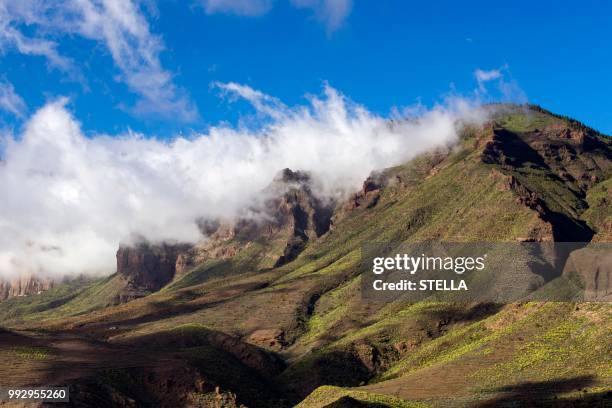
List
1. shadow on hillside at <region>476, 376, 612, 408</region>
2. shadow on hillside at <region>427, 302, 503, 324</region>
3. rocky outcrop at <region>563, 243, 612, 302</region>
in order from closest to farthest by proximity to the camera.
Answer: shadow on hillside at <region>476, 376, 612, 408</region>, rocky outcrop at <region>563, 243, 612, 302</region>, shadow on hillside at <region>427, 302, 503, 324</region>

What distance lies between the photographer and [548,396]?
9806cm

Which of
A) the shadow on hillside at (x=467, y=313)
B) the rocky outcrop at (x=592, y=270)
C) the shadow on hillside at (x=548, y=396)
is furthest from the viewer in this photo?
the shadow on hillside at (x=467, y=313)

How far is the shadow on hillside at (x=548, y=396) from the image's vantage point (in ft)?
297

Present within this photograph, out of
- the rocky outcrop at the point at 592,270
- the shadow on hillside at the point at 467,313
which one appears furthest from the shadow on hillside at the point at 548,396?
the shadow on hillside at the point at 467,313

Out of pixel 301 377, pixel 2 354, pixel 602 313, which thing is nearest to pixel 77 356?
pixel 2 354

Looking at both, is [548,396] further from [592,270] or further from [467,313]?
[467,313]

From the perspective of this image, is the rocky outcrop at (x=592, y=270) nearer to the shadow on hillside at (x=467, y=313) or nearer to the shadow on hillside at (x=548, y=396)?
the shadow on hillside at (x=467, y=313)

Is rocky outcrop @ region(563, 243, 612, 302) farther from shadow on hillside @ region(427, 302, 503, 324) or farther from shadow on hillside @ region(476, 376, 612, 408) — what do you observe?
shadow on hillside @ region(476, 376, 612, 408)

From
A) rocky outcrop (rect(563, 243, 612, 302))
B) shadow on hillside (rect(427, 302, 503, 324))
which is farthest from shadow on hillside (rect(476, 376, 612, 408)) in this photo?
shadow on hillside (rect(427, 302, 503, 324))

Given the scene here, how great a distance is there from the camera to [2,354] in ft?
403

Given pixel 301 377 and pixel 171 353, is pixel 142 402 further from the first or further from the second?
pixel 301 377

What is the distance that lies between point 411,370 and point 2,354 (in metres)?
81.0

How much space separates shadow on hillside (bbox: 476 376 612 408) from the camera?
9044 centimetres

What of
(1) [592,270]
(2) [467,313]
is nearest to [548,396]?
(1) [592,270]
